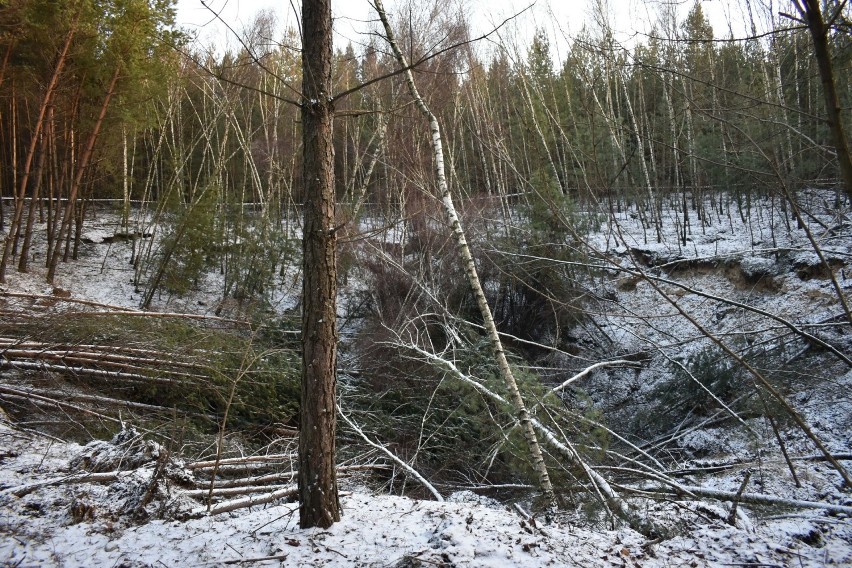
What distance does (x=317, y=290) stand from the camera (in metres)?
2.71

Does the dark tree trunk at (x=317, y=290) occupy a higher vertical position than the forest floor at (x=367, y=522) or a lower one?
higher

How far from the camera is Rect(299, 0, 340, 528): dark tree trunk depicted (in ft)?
8.87

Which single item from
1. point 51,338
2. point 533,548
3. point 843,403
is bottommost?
point 843,403

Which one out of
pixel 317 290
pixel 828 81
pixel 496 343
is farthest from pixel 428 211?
pixel 828 81

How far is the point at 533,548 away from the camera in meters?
2.59

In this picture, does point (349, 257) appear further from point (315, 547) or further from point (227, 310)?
point (315, 547)

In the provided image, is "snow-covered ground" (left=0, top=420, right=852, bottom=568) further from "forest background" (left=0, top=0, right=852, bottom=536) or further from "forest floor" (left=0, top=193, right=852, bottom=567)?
"forest background" (left=0, top=0, right=852, bottom=536)

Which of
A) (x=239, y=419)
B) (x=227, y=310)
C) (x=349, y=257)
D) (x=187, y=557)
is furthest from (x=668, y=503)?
(x=227, y=310)

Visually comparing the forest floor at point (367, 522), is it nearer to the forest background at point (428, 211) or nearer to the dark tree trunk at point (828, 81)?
the forest background at point (428, 211)

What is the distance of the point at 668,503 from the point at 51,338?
5.78 meters

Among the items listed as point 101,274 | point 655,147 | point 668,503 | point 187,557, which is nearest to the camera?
point 187,557

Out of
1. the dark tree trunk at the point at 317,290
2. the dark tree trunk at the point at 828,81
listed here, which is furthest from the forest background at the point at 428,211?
the dark tree trunk at the point at 828,81

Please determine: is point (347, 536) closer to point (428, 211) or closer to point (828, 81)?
point (828, 81)

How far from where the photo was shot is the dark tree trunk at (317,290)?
2.71m
